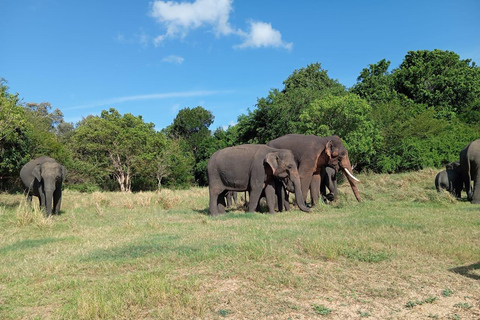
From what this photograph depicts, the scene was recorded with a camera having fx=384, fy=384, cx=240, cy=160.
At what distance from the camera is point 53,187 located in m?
14.7

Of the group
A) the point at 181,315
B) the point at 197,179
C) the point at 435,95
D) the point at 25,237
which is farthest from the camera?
the point at 197,179

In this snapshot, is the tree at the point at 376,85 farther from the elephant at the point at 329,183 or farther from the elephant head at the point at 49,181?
the elephant head at the point at 49,181

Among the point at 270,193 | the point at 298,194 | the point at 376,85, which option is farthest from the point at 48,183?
the point at 376,85

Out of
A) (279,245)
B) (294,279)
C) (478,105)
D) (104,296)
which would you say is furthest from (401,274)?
(478,105)

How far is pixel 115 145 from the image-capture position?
119ft

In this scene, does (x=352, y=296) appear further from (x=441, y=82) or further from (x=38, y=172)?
(x=441, y=82)

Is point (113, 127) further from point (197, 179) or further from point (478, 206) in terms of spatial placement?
point (478, 206)

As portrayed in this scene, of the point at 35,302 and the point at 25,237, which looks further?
the point at 25,237

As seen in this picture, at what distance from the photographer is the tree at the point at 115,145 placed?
36188 mm

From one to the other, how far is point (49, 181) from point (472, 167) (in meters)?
16.9

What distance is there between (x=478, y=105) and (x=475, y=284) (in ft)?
131

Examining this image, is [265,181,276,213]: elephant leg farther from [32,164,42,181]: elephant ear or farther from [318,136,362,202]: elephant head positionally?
[32,164,42,181]: elephant ear

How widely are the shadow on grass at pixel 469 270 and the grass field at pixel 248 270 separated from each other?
0.02 m

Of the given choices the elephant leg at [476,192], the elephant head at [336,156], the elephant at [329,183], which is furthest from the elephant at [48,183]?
the elephant leg at [476,192]
